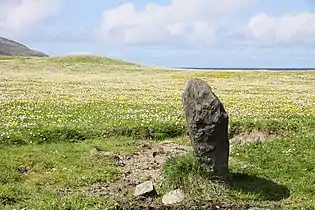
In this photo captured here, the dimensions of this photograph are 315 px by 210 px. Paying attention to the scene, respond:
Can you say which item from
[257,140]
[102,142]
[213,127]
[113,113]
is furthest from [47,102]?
[213,127]

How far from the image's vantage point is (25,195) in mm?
12500

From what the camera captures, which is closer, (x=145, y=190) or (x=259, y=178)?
(x=145, y=190)

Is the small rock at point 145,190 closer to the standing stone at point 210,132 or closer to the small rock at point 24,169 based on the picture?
the standing stone at point 210,132

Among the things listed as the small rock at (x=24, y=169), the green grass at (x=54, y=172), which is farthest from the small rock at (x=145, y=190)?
the small rock at (x=24, y=169)

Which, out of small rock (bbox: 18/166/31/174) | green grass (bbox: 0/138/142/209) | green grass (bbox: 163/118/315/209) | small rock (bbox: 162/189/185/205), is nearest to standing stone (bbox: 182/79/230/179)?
green grass (bbox: 163/118/315/209)

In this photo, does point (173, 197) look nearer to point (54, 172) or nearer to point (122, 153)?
point (54, 172)

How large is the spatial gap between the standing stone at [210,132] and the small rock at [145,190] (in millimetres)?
1463

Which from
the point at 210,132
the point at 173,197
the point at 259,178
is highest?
the point at 210,132

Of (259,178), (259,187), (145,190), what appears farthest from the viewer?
(259,178)

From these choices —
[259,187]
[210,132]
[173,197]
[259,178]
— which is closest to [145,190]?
[173,197]

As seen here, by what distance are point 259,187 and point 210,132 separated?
6.41 ft

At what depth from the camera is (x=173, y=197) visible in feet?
40.3

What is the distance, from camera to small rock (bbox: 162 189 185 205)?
12.1 m

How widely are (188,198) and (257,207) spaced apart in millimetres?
1652
